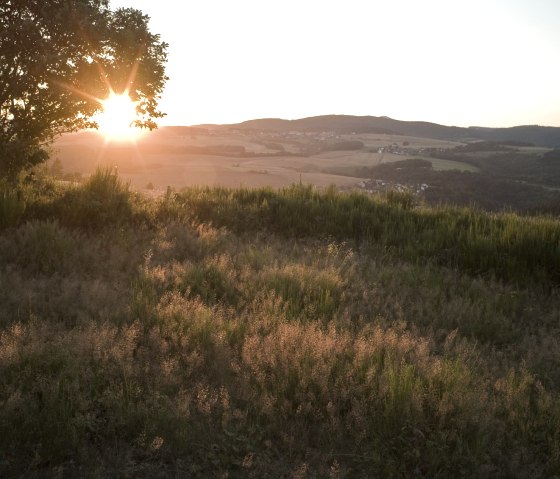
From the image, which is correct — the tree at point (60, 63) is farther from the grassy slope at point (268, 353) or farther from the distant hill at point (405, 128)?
the distant hill at point (405, 128)

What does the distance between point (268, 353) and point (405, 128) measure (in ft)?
537

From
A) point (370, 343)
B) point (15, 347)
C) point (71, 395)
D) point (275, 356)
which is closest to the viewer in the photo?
point (71, 395)

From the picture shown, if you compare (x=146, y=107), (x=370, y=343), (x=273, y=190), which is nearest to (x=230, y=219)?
(x=273, y=190)

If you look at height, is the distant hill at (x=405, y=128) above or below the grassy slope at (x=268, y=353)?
above

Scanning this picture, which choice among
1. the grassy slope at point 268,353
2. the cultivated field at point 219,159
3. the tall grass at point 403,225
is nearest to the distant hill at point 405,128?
the cultivated field at point 219,159

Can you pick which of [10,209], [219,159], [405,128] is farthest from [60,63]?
[405,128]

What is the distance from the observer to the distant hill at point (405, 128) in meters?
137

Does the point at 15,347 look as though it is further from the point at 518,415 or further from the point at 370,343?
the point at 518,415

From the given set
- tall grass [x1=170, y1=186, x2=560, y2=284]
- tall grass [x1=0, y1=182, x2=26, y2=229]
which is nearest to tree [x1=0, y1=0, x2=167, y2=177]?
tall grass [x1=0, y1=182, x2=26, y2=229]

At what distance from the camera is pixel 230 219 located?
10781 mm

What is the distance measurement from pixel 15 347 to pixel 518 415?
4.12m

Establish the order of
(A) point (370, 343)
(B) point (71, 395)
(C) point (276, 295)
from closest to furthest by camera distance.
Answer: (B) point (71, 395)
(A) point (370, 343)
(C) point (276, 295)

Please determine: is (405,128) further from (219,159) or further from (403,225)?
(403,225)

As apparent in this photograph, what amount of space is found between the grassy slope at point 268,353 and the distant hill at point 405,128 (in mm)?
114958
